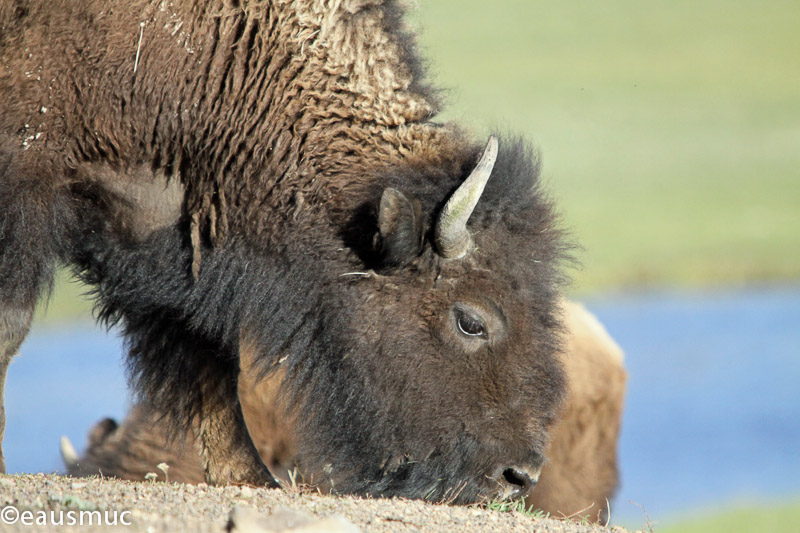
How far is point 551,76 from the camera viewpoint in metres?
41.1

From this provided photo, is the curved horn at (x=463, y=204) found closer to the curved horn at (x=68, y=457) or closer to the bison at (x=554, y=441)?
the bison at (x=554, y=441)

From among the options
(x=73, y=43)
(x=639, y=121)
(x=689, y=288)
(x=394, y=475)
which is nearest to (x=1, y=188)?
(x=73, y=43)

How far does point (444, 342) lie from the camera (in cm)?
486

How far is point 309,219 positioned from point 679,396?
12.2m

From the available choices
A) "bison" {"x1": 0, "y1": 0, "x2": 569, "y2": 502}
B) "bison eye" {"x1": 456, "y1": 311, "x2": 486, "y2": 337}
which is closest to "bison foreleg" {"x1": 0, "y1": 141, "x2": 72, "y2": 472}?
"bison" {"x1": 0, "y1": 0, "x2": 569, "y2": 502}

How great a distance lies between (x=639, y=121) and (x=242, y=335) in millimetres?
31306

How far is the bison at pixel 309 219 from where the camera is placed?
4773 mm

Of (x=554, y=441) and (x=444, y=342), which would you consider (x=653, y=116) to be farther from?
(x=444, y=342)

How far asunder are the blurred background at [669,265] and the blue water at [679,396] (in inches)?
1.4

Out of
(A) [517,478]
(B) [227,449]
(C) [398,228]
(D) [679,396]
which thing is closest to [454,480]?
(A) [517,478]

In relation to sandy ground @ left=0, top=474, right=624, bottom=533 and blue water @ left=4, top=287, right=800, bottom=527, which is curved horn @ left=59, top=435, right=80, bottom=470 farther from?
blue water @ left=4, top=287, right=800, bottom=527

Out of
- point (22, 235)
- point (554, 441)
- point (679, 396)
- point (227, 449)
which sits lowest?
point (679, 396)

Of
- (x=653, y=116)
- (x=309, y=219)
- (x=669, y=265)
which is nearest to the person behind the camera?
(x=309, y=219)

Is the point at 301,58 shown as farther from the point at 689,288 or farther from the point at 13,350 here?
the point at 689,288
